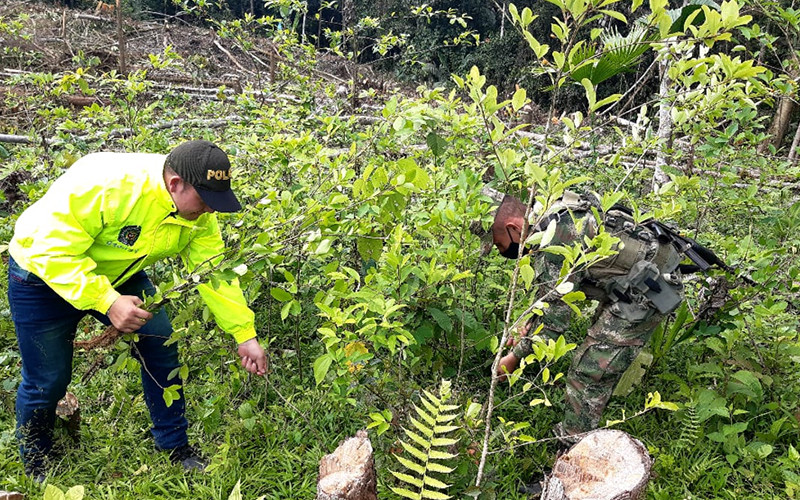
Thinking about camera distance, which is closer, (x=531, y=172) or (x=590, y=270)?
(x=531, y=172)

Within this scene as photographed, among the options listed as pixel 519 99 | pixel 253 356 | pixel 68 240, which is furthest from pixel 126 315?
pixel 519 99

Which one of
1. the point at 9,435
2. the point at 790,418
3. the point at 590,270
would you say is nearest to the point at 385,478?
the point at 590,270

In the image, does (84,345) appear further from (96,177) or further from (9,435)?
(96,177)

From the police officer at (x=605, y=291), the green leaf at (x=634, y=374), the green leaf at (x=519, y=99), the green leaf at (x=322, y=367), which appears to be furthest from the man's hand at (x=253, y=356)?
the green leaf at (x=634, y=374)

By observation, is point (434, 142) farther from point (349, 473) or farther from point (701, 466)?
point (701, 466)

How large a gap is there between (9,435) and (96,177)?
1607 millimetres

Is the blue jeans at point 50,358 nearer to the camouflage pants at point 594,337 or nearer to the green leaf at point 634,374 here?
the camouflage pants at point 594,337

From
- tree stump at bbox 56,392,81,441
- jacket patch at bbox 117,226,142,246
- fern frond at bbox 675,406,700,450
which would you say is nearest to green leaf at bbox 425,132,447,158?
jacket patch at bbox 117,226,142,246

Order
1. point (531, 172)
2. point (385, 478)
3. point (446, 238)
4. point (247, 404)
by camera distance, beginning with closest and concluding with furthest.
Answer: point (531, 172) < point (385, 478) < point (247, 404) < point (446, 238)

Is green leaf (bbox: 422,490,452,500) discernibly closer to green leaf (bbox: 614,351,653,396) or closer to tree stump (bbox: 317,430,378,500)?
tree stump (bbox: 317,430,378,500)

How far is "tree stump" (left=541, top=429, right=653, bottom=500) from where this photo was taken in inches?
60.4

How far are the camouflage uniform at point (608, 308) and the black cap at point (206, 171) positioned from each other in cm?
157

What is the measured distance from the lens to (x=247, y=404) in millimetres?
2516

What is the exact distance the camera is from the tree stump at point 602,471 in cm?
153
